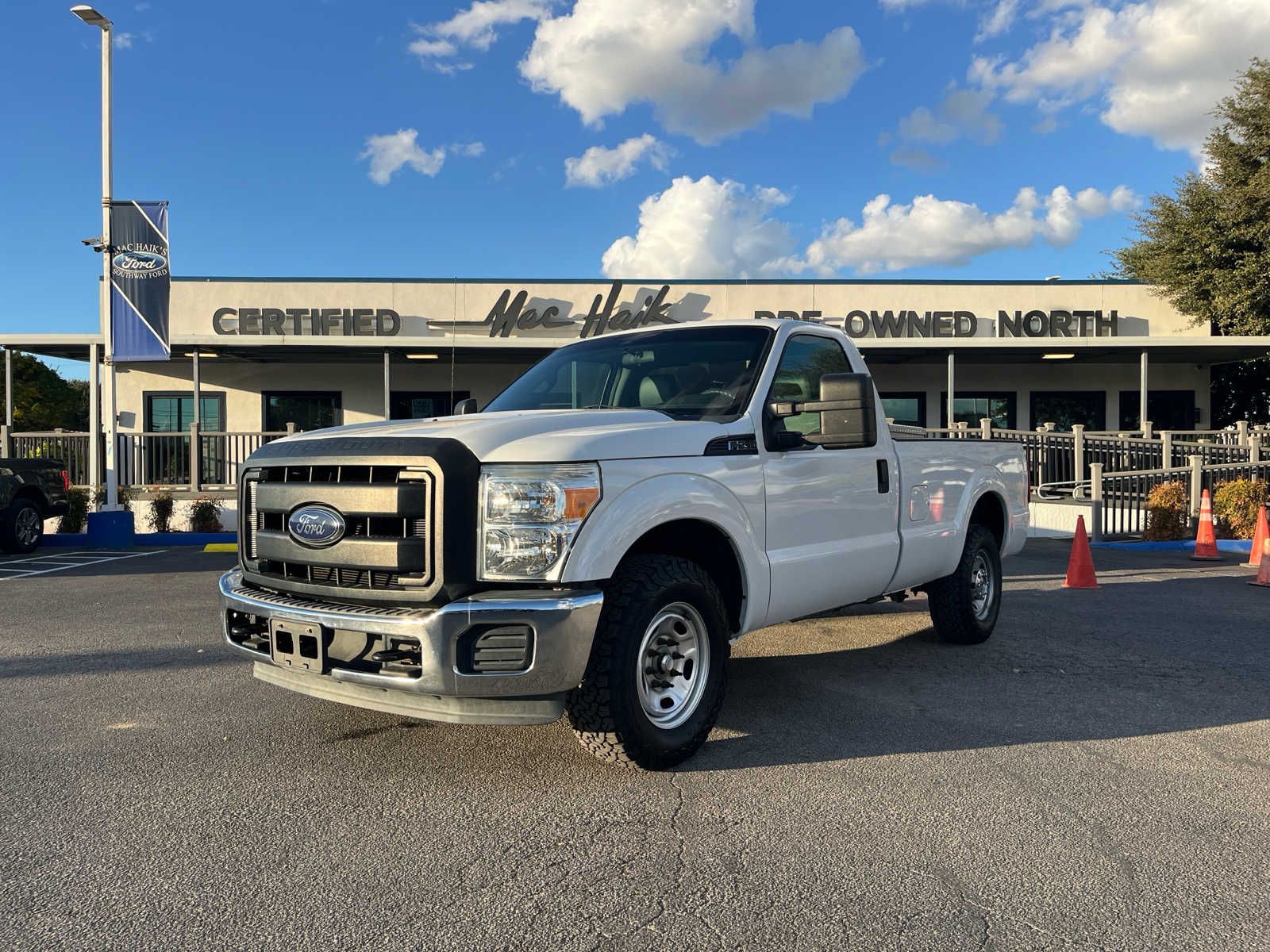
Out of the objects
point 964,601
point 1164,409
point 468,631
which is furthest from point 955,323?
point 468,631

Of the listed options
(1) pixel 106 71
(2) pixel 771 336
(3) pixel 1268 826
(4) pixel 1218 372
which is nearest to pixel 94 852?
(2) pixel 771 336

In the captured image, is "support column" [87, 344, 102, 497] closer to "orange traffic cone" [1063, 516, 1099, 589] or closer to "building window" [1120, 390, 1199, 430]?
"orange traffic cone" [1063, 516, 1099, 589]

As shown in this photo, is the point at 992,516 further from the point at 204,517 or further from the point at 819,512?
the point at 204,517

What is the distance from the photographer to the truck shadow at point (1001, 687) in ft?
14.2

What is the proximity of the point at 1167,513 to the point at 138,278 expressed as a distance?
50.2 feet

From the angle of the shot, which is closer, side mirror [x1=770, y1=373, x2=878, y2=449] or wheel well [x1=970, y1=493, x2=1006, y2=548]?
side mirror [x1=770, y1=373, x2=878, y2=449]

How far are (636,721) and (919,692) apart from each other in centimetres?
212

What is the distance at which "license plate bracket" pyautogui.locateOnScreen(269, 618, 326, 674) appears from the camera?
11.8ft

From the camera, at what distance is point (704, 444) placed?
410 cm

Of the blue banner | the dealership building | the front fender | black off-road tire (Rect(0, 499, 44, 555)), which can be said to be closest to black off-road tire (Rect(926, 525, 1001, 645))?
the front fender

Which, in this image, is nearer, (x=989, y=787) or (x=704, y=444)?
(x=989, y=787)

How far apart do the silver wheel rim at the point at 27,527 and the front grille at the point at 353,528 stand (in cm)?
1040

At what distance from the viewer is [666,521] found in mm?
3824

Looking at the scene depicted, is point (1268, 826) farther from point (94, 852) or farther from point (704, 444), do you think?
point (94, 852)
